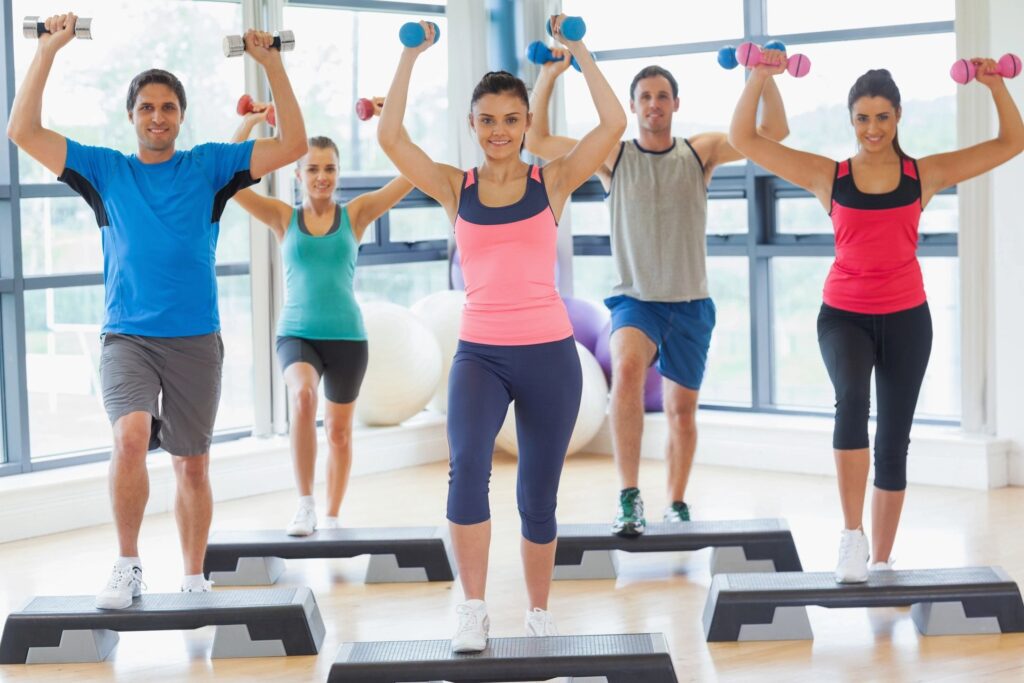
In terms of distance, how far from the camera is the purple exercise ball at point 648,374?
6.85 metres

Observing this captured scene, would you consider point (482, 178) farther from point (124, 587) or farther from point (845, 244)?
point (124, 587)

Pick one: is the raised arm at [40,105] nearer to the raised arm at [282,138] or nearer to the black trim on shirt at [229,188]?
the black trim on shirt at [229,188]

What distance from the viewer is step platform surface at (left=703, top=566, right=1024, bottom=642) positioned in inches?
151

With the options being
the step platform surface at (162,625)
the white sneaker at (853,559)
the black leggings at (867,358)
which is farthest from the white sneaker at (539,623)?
the black leggings at (867,358)

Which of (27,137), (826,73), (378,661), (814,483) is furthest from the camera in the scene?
(826,73)

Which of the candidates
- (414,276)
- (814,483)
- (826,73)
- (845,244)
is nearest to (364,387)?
(414,276)

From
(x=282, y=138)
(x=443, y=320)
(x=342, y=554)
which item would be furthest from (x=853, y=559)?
(x=443, y=320)

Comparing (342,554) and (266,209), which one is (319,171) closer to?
(266,209)

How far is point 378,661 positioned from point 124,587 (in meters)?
0.91

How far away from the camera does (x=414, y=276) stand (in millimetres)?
7422

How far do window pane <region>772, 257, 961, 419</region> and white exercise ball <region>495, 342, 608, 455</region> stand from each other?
90 cm

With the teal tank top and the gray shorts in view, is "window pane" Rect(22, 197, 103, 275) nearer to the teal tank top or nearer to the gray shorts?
the teal tank top

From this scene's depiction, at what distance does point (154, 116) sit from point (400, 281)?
355 cm

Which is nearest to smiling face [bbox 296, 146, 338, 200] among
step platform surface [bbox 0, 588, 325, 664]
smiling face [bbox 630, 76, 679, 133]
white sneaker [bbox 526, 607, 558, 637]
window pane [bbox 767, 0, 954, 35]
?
smiling face [bbox 630, 76, 679, 133]
